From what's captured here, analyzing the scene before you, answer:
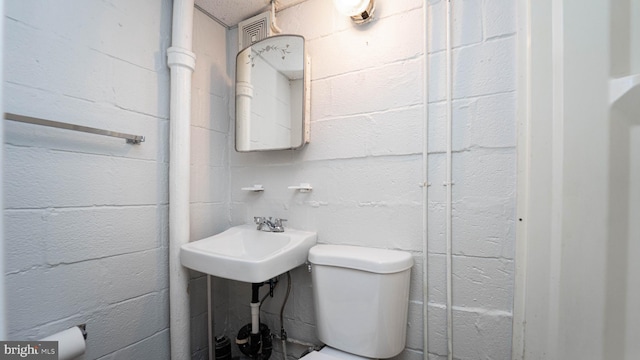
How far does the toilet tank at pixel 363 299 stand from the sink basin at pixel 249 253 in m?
0.12

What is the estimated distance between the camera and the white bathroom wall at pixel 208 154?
1378mm

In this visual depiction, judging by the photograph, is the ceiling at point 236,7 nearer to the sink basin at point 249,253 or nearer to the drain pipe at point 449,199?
the drain pipe at point 449,199

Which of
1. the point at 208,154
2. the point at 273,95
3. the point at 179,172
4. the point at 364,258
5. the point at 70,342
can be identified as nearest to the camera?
the point at 70,342

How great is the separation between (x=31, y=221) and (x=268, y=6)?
1.36 m

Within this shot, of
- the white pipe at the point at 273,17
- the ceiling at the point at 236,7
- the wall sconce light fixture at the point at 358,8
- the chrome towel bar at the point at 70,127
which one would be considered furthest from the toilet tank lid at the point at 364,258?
the ceiling at the point at 236,7

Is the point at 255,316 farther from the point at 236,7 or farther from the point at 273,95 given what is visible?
the point at 236,7

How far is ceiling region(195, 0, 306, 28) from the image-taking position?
135 centimetres

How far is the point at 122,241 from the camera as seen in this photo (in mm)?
1090

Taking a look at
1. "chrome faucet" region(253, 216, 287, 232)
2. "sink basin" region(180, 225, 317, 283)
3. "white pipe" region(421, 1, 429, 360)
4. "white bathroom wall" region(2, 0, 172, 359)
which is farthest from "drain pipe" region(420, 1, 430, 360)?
"white bathroom wall" region(2, 0, 172, 359)

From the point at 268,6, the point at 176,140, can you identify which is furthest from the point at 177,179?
the point at 268,6

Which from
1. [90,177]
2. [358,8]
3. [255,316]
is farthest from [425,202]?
[90,177]

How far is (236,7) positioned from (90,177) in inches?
42.4

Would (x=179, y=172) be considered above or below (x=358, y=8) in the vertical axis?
below

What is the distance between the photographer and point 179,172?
4.03ft
